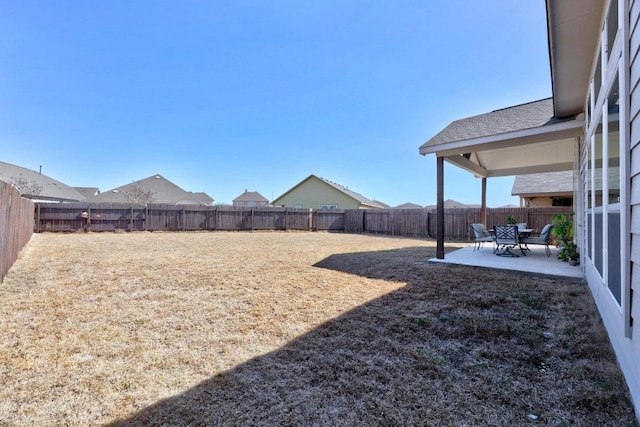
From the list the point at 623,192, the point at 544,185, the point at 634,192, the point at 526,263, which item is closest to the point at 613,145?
the point at 623,192

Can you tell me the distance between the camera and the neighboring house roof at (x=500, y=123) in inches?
215

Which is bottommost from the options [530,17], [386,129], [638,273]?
[638,273]

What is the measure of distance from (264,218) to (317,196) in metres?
10.6

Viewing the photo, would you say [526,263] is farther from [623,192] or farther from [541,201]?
[541,201]

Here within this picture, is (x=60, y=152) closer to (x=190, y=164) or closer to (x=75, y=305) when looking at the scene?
(x=190, y=164)

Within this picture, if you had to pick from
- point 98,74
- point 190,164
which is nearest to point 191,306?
point 98,74

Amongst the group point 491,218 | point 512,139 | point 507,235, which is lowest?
point 507,235

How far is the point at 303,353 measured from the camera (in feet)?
7.89

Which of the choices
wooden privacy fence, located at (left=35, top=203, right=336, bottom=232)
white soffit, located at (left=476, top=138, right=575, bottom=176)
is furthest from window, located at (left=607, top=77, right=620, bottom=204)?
Result: wooden privacy fence, located at (left=35, top=203, right=336, bottom=232)

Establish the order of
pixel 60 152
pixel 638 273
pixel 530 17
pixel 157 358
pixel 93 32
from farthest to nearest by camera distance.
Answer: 1. pixel 60 152
2. pixel 93 32
3. pixel 530 17
4. pixel 157 358
5. pixel 638 273

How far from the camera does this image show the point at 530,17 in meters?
5.11

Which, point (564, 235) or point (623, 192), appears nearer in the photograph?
point (623, 192)

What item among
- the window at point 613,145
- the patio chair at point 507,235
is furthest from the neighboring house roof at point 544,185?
the window at point 613,145

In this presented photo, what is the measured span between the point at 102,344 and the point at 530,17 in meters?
8.23
